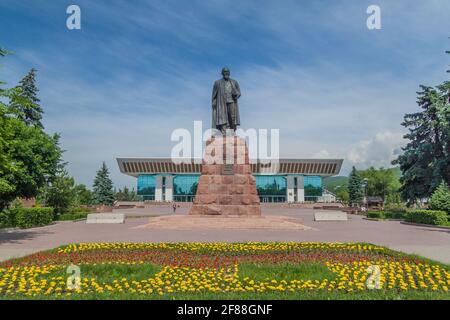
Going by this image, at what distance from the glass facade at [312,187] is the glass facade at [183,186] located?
24132 millimetres

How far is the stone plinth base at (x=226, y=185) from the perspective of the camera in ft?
60.0

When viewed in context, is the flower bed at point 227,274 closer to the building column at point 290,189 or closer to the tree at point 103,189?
the tree at point 103,189

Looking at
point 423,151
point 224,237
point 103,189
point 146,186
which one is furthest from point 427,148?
point 146,186

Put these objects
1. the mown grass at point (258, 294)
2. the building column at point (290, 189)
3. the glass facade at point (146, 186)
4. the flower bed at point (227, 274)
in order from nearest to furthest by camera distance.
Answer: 1. the mown grass at point (258, 294)
2. the flower bed at point (227, 274)
3. the building column at point (290, 189)
4. the glass facade at point (146, 186)

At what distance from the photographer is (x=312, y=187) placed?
78.1 m

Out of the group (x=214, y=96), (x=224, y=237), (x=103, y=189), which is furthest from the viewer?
(x=103, y=189)

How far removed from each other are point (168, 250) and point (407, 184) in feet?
89.4

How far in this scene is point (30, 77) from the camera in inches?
1586

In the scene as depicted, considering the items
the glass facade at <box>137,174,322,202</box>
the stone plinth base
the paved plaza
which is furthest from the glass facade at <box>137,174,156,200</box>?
the paved plaza

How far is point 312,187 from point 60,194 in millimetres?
60581

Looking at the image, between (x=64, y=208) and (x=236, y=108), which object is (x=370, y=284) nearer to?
(x=236, y=108)

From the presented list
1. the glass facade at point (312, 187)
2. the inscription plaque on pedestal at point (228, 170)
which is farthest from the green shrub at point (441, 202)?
the glass facade at point (312, 187)

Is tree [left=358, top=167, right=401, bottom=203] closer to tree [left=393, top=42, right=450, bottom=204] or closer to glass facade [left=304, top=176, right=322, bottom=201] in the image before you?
glass facade [left=304, top=176, right=322, bottom=201]

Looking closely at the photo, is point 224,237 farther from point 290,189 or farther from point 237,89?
point 290,189
